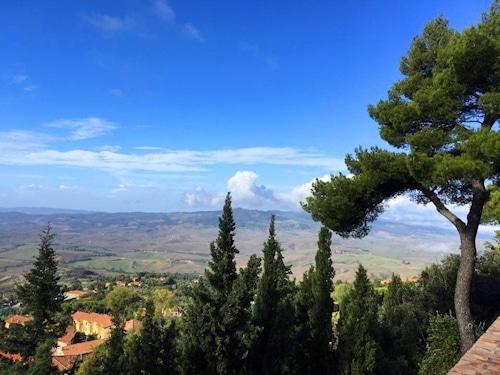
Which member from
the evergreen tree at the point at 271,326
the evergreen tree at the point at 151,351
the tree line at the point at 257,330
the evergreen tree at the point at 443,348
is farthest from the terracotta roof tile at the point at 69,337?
the evergreen tree at the point at 443,348

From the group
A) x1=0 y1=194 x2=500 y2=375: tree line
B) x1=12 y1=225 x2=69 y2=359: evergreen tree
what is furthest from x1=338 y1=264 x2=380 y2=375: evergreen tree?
x1=12 y1=225 x2=69 y2=359: evergreen tree

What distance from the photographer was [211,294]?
38.4ft

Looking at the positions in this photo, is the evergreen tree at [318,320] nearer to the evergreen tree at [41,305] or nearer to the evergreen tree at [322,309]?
the evergreen tree at [322,309]

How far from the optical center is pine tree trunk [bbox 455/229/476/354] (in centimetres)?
820

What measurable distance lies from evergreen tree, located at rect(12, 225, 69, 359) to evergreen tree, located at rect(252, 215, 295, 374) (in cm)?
697

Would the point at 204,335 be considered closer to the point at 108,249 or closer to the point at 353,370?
the point at 353,370

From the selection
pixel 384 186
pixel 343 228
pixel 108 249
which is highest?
pixel 384 186

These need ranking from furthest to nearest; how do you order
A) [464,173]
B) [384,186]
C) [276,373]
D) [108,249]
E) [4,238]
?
1. [4,238]
2. [108,249]
3. [276,373]
4. [384,186]
5. [464,173]

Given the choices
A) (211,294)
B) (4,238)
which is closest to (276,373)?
(211,294)

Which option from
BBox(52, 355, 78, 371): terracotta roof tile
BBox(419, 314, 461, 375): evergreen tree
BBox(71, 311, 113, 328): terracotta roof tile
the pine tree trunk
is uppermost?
the pine tree trunk

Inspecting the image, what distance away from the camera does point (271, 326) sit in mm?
12953

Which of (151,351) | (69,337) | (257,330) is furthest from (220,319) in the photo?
(69,337)

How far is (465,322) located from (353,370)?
4.27m

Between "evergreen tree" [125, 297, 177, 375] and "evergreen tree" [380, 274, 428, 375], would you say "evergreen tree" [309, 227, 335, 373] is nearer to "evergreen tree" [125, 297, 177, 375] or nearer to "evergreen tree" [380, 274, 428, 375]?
"evergreen tree" [380, 274, 428, 375]
